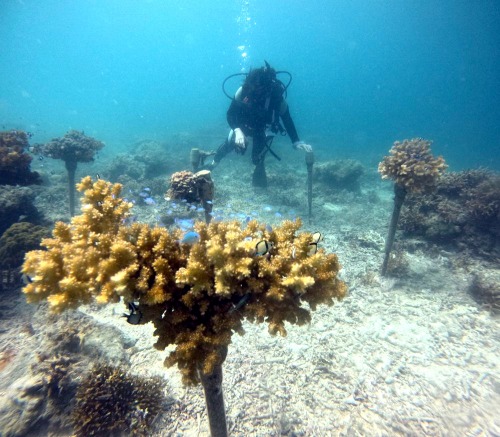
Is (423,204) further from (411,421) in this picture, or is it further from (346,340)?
(411,421)

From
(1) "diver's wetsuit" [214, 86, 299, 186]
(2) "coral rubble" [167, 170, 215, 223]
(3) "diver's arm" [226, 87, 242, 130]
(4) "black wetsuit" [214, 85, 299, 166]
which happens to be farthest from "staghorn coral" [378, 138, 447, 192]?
(3) "diver's arm" [226, 87, 242, 130]

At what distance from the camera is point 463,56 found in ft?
370

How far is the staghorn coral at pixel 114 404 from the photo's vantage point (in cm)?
351

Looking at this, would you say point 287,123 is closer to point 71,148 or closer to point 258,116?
point 258,116

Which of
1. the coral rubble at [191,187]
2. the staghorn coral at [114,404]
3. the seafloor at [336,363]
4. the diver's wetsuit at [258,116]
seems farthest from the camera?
the diver's wetsuit at [258,116]

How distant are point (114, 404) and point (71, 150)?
9529 millimetres

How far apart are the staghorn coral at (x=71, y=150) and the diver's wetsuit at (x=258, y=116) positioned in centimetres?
538

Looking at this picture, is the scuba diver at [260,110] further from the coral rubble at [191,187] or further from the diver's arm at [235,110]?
the coral rubble at [191,187]

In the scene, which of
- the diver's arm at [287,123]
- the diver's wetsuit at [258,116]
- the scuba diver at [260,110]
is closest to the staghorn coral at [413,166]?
the scuba diver at [260,110]

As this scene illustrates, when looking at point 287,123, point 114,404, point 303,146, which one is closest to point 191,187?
Answer: point 114,404

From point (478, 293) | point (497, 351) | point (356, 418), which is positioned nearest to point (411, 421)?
point (356, 418)

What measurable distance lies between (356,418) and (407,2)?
11954cm

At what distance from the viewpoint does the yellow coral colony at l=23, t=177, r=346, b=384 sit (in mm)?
2250

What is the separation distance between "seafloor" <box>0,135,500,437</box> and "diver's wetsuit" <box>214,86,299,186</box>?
25.1 ft
